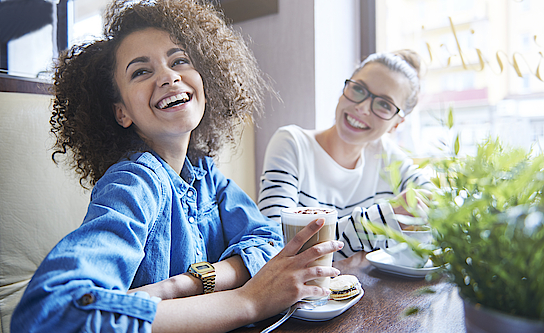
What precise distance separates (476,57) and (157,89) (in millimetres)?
1840

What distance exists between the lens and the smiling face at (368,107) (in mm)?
1427

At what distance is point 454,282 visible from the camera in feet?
1.19

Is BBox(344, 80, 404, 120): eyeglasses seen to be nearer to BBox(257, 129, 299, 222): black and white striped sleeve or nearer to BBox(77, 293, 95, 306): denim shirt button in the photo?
BBox(257, 129, 299, 222): black and white striped sleeve

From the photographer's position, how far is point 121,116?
945mm

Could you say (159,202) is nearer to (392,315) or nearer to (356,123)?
(392,315)

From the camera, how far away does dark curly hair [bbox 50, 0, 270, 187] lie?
95cm

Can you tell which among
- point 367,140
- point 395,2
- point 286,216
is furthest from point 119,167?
point 395,2

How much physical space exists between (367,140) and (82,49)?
1.04 meters

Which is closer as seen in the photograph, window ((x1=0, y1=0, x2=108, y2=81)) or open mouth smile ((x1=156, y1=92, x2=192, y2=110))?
open mouth smile ((x1=156, y1=92, x2=192, y2=110))

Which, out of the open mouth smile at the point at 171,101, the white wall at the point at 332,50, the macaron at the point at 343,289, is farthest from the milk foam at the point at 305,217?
the white wall at the point at 332,50

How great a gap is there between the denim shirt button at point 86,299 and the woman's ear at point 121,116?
0.54 m

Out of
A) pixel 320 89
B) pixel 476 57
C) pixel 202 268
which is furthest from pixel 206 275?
pixel 476 57

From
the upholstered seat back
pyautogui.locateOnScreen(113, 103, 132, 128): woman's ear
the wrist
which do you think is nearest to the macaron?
the wrist

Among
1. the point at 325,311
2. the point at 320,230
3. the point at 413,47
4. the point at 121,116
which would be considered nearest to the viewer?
the point at 325,311
